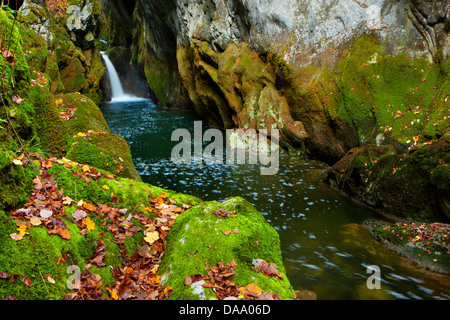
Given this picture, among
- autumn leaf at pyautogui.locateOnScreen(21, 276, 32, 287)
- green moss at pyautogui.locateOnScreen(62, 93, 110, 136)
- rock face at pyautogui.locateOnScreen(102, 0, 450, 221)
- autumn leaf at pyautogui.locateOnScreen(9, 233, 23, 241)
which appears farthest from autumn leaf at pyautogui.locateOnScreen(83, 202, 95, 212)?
rock face at pyautogui.locateOnScreen(102, 0, 450, 221)

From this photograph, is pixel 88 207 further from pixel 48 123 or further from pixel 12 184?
pixel 48 123

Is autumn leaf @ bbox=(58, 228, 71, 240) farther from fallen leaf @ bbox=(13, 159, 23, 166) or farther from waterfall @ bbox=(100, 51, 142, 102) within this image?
waterfall @ bbox=(100, 51, 142, 102)

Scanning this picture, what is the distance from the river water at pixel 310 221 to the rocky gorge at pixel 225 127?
598mm

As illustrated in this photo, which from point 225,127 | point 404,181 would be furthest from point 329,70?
point 225,127

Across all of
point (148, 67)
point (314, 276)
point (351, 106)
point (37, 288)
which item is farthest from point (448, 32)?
point (148, 67)

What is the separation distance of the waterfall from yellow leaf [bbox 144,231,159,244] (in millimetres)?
31625

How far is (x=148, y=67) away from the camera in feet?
100

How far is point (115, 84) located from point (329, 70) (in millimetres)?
26911

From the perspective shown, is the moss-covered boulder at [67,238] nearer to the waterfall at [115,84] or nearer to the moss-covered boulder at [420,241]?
the moss-covered boulder at [420,241]

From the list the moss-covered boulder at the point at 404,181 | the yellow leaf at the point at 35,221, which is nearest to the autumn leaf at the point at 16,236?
the yellow leaf at the point at 35,221

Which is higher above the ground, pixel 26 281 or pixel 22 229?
pixel 22 229

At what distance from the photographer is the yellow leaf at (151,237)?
4077mm

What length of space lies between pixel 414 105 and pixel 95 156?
33.9ft

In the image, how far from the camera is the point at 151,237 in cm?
414
